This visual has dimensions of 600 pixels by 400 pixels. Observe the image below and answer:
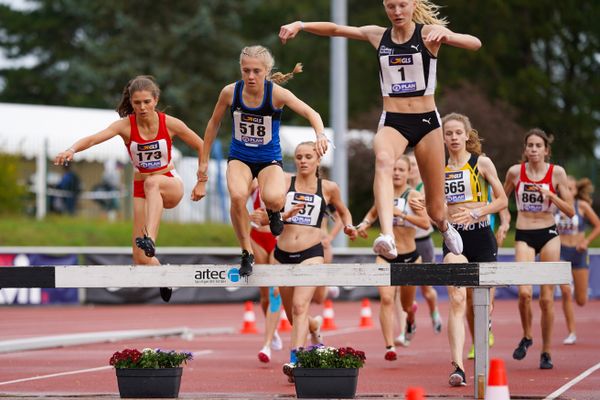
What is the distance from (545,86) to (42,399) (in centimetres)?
Answer: 3910

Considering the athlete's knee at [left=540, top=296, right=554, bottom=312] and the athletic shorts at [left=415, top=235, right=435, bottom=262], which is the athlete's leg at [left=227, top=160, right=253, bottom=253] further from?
the athletic shorts at [left=415, top=235, right=435, bottom=262]

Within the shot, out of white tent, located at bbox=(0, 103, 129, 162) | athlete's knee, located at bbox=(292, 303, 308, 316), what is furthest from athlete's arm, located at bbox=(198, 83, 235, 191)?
white tent, located at bbox=(0, 103, 129, 162)

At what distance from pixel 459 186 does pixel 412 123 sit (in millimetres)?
2557

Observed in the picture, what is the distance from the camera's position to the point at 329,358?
10344 mm

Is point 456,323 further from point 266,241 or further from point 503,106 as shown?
point 503,106

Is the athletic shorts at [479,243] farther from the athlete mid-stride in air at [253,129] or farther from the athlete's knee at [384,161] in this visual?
the athlete's knee at [384,161]

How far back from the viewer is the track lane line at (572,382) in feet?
34.5

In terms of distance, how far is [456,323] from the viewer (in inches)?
454

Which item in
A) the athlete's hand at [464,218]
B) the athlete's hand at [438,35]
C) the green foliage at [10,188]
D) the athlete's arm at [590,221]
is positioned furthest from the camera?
the green foliage at [10,188]

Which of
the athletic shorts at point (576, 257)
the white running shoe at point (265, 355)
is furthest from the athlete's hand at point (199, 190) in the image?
the athletic shorts at point (576, 257)

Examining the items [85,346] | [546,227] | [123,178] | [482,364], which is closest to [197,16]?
[123,178]

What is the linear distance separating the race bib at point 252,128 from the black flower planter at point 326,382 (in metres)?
2.04

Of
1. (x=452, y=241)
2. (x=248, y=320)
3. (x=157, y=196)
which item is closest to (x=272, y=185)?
(x=157, y=196)

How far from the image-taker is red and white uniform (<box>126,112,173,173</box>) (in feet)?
36.2
